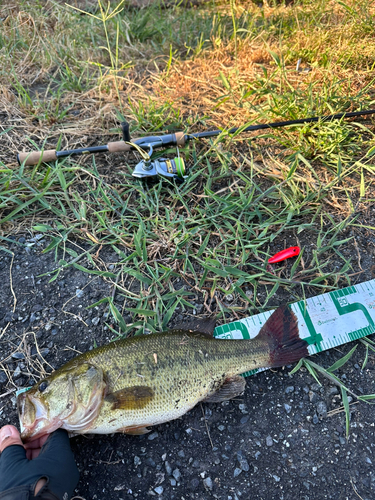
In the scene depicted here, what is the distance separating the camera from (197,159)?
3.43 m

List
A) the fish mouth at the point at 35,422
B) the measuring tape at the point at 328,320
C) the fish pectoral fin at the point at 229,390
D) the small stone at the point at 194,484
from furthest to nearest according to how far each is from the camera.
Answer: the measuring tape at the point at 328,320 → the fish pectoral fin at the point at 229,390 → the small stone at the point at 194,484 → the fish mouth at the point at 35,422

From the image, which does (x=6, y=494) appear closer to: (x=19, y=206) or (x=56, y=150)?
(x=19, y=206)

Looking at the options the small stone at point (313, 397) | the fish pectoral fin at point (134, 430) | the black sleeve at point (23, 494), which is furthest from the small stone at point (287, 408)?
the black sleeve at point (23, 494)

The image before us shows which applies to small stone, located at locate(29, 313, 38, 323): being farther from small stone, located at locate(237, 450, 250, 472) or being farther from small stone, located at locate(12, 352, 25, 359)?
small stone, located at locate(237, 450, 250, 472)

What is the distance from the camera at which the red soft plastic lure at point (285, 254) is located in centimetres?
281

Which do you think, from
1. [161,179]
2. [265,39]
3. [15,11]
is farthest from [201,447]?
[15,11]

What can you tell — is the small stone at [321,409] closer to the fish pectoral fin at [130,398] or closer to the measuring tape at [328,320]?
the measuring tape at [328,320]

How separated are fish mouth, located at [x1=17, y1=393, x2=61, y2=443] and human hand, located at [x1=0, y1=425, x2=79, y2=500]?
69 millimetres

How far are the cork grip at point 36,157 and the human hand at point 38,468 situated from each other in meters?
2.27

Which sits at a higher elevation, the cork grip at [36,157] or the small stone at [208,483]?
the cork grip at [36,157]

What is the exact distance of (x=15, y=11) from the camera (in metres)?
4.77

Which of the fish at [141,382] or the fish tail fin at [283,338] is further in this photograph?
the fish tail fin at [283,338]

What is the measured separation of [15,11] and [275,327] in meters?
5.51

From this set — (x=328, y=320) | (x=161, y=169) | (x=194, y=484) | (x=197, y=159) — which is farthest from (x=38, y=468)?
(x=197, y=159)
